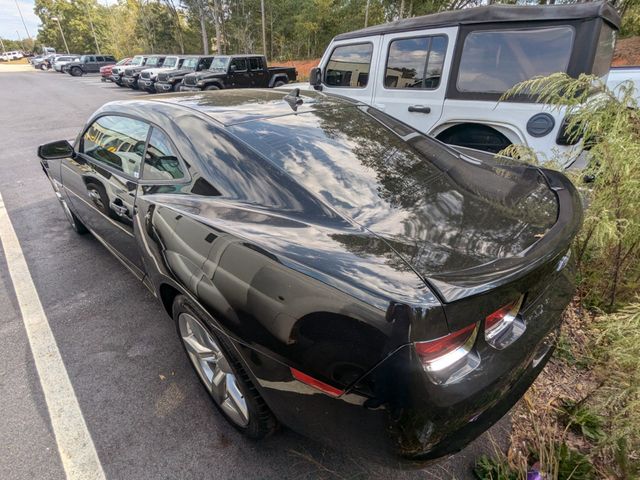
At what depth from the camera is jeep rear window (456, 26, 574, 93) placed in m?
3.42

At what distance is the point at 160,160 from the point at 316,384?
64.6 inches

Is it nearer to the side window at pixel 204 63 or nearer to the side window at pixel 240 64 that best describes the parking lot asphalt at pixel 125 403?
the side window at pixel 240 64

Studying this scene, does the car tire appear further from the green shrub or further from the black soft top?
the black soft top

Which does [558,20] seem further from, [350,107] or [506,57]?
[350,107]

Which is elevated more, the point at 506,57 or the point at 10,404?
the point at 506,57

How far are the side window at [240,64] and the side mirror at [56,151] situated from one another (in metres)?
13.0

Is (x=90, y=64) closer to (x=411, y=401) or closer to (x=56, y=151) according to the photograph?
(x=56, y=151)

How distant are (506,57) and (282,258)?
12.1 feet

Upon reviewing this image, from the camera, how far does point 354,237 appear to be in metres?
1.42

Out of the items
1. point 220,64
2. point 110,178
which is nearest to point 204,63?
point 220,64

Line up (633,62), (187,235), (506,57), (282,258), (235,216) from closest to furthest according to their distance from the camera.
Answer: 1. (282,258)
2. (235,216)
3. (187,235)
4. (506,57)
5. (633,62)

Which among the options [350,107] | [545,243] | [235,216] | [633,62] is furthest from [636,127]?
[633,62]

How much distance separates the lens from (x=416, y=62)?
4.33 meters

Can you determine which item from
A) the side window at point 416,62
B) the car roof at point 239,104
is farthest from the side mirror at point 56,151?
the side window at point 416,62
